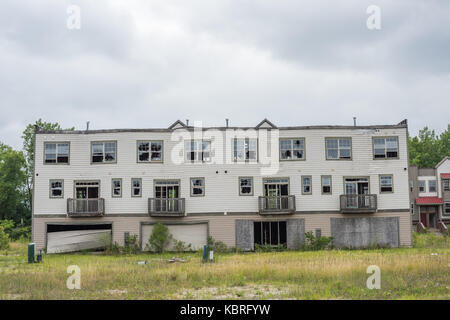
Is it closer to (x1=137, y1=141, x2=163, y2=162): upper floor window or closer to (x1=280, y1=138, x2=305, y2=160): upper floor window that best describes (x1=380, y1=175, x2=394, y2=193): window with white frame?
(x1=280, y1=138, x2=305, y2=160): upper floor window

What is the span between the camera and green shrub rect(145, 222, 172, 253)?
3484cm

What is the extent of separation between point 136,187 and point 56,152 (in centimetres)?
664

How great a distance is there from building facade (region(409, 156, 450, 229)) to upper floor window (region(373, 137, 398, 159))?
26.7 metres

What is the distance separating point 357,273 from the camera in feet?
66.4

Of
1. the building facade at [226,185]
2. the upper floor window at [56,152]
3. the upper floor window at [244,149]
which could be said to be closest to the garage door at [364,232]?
the building facade at [226,185]

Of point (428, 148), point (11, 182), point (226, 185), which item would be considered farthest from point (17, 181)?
point (428, 148)

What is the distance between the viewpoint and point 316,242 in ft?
115

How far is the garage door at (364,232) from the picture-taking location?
35.6m

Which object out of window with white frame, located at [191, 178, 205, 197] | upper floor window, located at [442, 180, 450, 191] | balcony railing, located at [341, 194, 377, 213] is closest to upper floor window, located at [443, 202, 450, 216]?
upper floor window, located at [442, 180, 450, 191]

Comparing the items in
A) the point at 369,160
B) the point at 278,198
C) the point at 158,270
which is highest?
the point at 369,160

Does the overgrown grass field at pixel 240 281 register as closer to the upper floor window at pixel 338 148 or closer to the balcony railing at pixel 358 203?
the balcony railing at pixel 358 203
